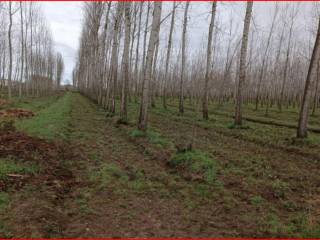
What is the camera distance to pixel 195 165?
295 inches

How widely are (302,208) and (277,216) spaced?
714 mm

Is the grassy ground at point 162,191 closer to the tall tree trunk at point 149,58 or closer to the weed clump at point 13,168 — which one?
the weed clump at point 13,168

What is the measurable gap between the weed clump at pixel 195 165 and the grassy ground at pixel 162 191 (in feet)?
0.08

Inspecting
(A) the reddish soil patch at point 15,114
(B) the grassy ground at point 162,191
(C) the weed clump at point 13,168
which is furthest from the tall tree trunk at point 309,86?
(A) the reddish soil patch at point 15,114

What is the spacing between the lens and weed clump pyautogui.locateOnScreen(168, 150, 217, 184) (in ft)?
22.6

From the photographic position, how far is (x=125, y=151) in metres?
9.36

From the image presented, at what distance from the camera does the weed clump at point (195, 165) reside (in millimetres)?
6891

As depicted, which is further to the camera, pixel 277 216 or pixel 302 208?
pixel 302 208

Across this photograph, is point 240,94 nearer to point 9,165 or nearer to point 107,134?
point 107,134

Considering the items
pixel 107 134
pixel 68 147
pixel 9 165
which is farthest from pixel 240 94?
pixel 9 165

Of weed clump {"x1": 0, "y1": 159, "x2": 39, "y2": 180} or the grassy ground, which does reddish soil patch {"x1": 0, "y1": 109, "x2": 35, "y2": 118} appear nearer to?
the grassy ground

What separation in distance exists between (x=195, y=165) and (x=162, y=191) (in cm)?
175

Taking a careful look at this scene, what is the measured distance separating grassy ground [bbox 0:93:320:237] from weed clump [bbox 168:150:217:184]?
2 centimetres

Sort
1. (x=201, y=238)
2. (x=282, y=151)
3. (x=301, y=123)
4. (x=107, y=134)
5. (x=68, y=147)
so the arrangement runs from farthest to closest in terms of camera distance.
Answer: (x=107, y=134), (x=301, y=123), (x=282, y=151), (x=68, y=147), (x=201, y=238)
